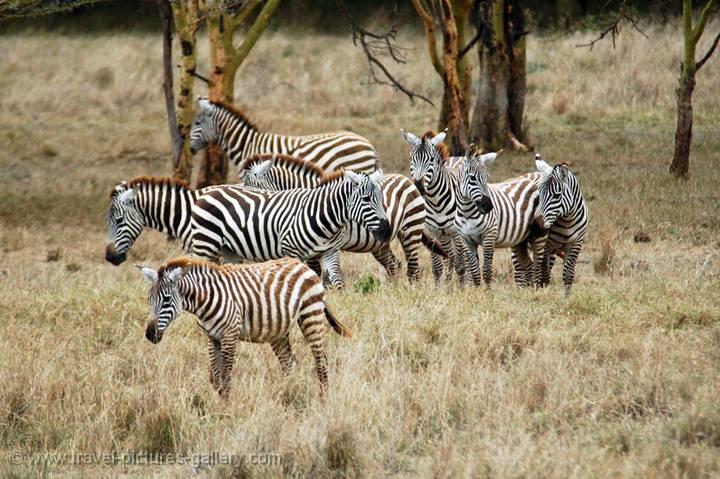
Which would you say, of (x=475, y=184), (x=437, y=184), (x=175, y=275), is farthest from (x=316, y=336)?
(x=437, y=184)

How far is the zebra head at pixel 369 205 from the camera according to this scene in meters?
9.59

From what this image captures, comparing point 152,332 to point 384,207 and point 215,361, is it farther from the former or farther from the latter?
point 384,207

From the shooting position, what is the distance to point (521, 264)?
11.3 meters

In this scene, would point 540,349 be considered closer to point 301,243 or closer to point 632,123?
point 301,243

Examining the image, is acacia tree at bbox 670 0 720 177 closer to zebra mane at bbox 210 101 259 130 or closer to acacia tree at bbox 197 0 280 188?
acacia tree at bbox 197 0 280 188

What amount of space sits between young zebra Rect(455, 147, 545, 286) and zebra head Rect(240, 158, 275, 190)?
234cm

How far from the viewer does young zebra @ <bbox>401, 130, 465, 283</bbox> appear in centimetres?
1098

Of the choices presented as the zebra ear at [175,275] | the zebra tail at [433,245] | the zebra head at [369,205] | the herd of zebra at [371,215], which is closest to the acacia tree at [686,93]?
the herd of zebra at [371,215]

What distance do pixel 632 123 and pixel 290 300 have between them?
57.6 feet

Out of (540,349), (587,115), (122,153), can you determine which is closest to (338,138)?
(540,349)

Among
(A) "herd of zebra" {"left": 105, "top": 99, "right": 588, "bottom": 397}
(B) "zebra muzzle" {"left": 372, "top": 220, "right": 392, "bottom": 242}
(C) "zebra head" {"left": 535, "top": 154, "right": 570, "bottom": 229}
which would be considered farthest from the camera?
(C) "zebra head" {"left": 535, "top": 154, "right": 570, "bottom": 229}

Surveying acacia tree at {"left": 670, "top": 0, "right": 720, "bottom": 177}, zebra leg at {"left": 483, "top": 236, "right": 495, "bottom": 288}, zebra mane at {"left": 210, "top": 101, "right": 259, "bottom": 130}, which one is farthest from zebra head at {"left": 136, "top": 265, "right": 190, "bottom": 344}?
acacia tree at {"left": 670, "top": 0, "right": 720, "bottom": 177}

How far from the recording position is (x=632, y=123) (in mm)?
22984
